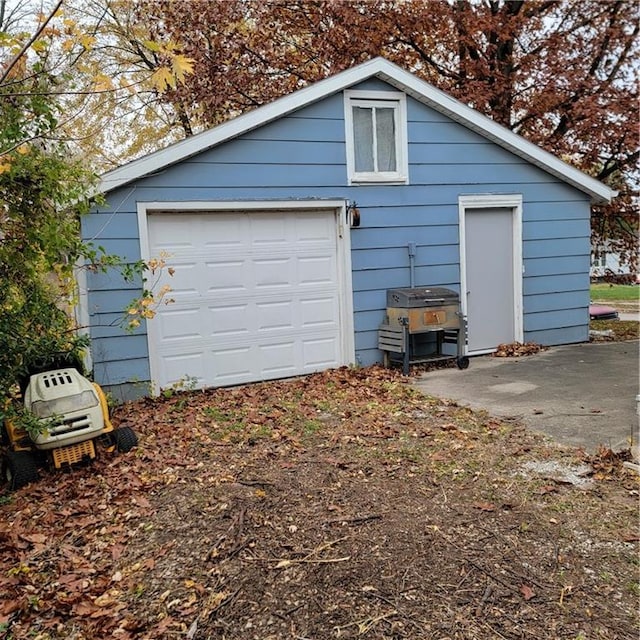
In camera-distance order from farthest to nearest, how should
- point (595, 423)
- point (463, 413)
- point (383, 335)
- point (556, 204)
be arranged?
point (556, 204) < point (383, 335) < point (463, 413) < point (595, 423)

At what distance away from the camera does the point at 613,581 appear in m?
2.55

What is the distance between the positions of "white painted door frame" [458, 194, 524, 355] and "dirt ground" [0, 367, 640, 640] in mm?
3650

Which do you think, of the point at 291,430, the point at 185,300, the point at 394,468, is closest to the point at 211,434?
the point at 291,430

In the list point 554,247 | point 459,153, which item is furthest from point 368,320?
point 554,247

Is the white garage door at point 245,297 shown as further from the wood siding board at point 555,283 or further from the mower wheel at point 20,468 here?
the wood siding board at point 555,283

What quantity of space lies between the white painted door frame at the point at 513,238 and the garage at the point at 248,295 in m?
1.83

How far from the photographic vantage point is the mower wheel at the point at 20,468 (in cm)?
395

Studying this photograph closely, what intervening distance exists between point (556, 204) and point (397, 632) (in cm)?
788

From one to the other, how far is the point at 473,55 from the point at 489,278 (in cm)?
743

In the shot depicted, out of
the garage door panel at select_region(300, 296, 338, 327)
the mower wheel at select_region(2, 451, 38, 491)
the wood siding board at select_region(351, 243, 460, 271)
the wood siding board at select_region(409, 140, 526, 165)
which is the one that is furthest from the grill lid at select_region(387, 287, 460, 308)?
the mower wheel at select_region(2, 451, 38, 491)

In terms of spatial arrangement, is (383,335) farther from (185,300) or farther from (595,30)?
(595,30)

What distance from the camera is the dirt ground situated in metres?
2.40

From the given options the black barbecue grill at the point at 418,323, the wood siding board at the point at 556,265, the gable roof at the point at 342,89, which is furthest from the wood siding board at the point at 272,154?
the wood siding board at the point at 556,265

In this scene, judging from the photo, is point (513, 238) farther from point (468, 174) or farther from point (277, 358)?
point (277, 358)
